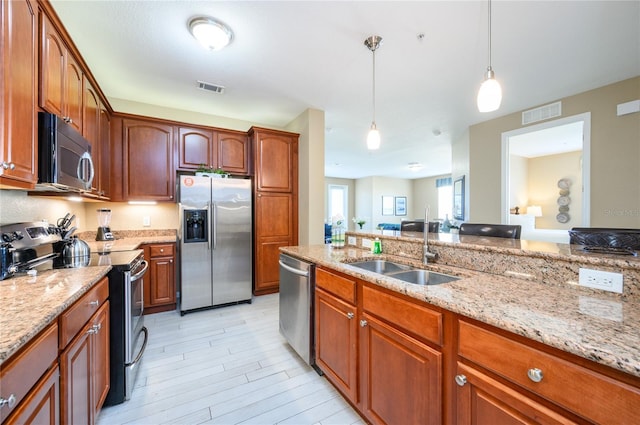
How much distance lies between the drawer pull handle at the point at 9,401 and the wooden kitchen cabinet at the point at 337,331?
1340mm

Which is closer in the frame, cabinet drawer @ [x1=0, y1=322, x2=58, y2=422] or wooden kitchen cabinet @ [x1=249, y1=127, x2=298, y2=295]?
cabinet drawer @ [x1=0, y1=322, x2=58, y2=422]

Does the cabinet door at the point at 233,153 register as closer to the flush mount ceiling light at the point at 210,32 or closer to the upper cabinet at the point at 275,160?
the upper cabinet at the point at 275,160

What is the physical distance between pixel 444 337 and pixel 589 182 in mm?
3552

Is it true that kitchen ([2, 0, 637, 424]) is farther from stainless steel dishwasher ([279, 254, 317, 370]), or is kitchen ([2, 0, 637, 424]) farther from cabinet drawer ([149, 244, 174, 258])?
stainless steel dishwasher ([279, 254, 317, 370])

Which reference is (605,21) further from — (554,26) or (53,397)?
(53,397)

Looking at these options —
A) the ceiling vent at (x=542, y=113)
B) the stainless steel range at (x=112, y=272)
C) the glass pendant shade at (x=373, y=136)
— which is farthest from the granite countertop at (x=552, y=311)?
the ceiling vent at (x=542, y=113)

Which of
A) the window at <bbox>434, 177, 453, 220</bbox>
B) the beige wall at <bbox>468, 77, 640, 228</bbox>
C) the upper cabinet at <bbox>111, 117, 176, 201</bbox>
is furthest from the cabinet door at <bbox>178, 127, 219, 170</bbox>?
the window at <bbox>434, 177, 453, 220</bbox>

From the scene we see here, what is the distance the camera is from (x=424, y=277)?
1.69 m

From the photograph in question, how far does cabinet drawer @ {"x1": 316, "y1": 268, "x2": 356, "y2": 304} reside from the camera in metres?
1.59

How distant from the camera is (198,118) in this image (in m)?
3.90

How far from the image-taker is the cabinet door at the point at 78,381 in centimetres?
106

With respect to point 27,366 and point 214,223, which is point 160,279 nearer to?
point 214,223

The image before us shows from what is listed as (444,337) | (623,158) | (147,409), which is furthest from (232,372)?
(623,158)

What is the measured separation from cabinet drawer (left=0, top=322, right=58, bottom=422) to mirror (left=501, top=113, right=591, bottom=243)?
494 centimetres
